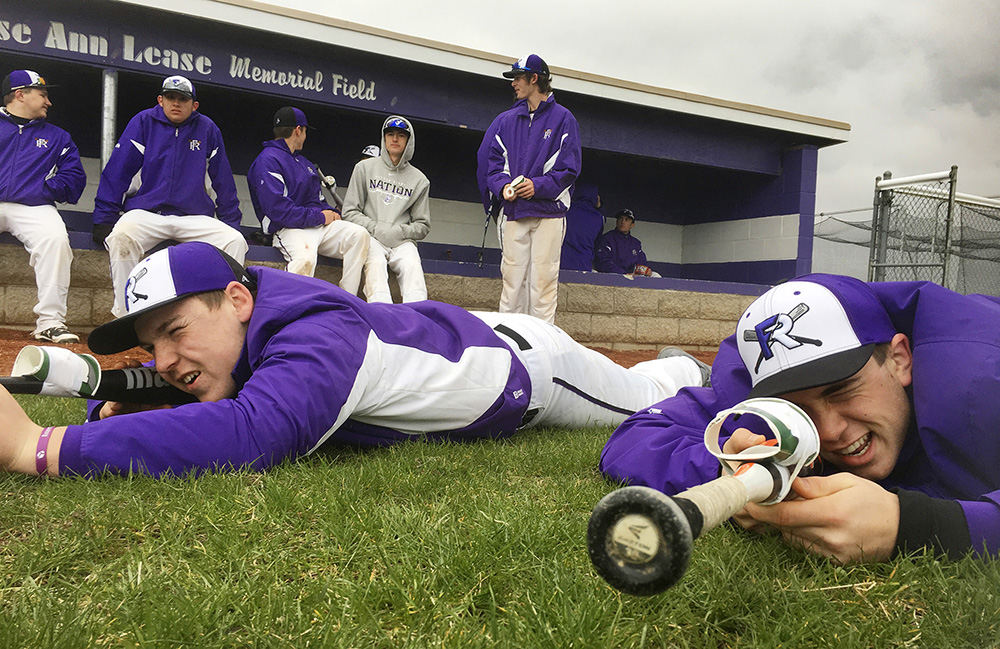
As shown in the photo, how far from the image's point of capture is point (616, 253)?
1180 centimetres

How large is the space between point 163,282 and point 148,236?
4572 mm

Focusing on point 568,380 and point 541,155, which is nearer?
point 568,380

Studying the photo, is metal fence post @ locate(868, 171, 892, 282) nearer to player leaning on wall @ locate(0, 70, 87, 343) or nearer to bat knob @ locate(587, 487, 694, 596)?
player leaning on wall @ locate(0, 70, 87, 343)

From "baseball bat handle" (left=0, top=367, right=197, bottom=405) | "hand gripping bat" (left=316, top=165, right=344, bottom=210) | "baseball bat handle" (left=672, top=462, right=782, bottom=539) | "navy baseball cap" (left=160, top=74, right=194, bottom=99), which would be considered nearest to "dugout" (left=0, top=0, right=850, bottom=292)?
"hand gripping bat" (left=316, top=165, right=344, bottom=210)

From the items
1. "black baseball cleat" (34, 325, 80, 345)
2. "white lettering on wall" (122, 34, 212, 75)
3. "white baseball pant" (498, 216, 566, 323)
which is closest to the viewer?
"black baseball cleat" (34, 325, 80, 345)

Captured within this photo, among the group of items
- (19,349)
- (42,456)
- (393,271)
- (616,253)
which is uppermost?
(616,253)

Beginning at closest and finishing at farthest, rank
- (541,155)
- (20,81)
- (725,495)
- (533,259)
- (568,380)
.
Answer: (725,495), (568,380), (20,81), (541,155), (533,259)

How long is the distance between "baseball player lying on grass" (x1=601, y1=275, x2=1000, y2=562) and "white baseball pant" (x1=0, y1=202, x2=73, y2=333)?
20.2 feet

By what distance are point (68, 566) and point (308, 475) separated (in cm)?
77

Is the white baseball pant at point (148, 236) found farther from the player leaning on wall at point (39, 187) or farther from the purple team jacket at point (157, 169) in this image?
the player leaning on wall at point (39, 187)

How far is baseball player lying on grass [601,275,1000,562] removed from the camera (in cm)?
151

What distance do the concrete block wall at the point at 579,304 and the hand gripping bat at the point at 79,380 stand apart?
5.08 m

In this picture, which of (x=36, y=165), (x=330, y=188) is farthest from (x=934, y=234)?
(x=36, y=165)

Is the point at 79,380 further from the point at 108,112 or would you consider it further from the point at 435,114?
the point at 435,114
